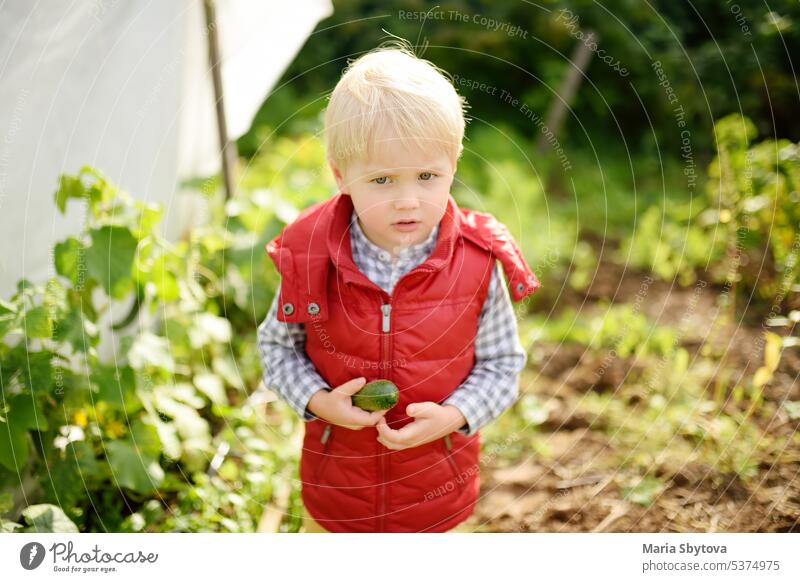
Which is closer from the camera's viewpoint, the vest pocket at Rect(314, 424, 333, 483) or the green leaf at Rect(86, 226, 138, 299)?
the vest pocket at Rect(314, 424, 333, 483)

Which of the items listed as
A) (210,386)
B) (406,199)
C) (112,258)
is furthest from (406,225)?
(210,386)

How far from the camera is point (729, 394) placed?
3.32 m

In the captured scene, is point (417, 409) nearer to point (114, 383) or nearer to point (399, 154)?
point (399, 154)

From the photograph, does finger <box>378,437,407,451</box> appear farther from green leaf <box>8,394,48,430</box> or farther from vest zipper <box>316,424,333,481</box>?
green leaf <box>8,394,48,430</box>

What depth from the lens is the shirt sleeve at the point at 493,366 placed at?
2150 millimetres

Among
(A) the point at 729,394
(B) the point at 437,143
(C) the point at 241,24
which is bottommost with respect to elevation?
(A) the point at 729,394

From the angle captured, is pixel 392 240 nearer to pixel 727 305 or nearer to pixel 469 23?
pixel 727 305

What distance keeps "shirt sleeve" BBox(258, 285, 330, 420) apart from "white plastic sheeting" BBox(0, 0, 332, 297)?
106 centimetres

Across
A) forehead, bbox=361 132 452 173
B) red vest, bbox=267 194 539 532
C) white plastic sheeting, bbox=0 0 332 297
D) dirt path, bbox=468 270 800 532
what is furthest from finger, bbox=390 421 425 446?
white plastic sheeting, bbox=0 0 332 297

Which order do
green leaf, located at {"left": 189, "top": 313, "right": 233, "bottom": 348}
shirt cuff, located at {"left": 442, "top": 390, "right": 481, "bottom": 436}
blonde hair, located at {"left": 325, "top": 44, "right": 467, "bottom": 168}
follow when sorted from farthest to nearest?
1. green leaf, located at {"left": 189, "top": 313, "right": 233, "bottom": 348}
2. shirt cuff, located at {"left": 442, "top": 390, "right": 481, "bottom": 436}
3. blonde hair, located at {"left": 325, "top": 44, "right": 467, "bottom": 168}

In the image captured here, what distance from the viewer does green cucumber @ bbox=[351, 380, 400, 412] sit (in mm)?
2033

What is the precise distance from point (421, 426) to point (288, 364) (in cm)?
45

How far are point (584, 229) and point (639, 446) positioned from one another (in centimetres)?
244
